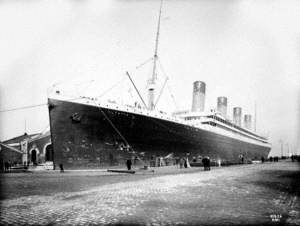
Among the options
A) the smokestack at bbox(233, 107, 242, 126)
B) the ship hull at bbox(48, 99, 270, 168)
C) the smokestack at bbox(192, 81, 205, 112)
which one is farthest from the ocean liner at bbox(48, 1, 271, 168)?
the smokestack at bbox(233, 107, 242, 126)

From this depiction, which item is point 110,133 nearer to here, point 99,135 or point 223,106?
point 99,135

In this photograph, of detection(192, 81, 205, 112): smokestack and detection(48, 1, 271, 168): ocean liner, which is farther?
detection(192, 81, 205, 112): smokestack

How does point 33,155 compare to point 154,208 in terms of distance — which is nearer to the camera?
point 154,208

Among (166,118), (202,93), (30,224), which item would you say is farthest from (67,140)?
(202,93)

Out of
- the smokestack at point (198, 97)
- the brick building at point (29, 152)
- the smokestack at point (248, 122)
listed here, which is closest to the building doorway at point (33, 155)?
the brick building at point (29, 152)

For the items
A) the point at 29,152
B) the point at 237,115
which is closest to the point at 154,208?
the point at 29,152

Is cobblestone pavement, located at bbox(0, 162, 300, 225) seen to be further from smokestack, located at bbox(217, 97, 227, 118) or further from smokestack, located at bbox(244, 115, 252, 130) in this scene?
smokestack, located at bbox(244, 115, 252, 130)

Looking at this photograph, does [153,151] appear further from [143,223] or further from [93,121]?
[143,223]

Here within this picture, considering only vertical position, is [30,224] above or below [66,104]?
below
